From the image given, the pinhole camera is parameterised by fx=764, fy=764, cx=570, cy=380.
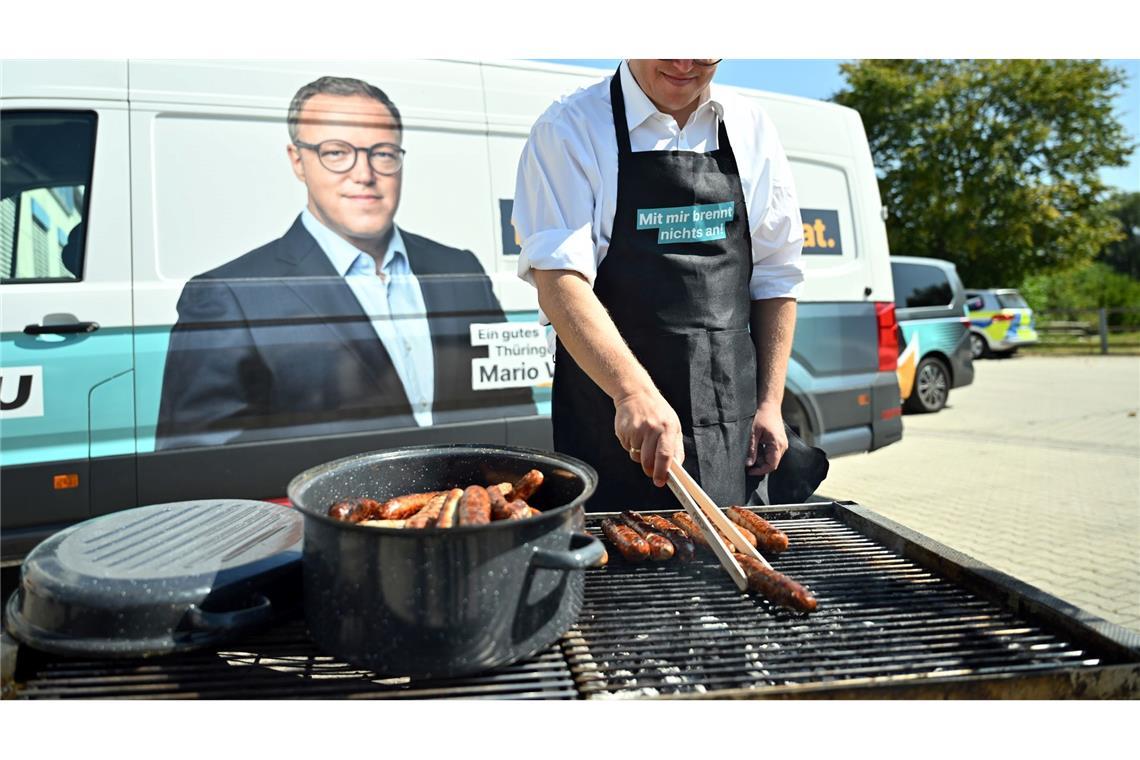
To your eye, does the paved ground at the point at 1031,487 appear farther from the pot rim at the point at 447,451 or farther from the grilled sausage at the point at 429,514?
the grilled sausage at the point at 429,514

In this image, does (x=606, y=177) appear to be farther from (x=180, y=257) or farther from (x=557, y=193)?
(x=180, y=257)

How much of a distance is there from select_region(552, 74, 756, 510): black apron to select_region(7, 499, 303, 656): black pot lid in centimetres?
104

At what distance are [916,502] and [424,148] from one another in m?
4.97

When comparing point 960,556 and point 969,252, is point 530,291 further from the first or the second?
point 969,252

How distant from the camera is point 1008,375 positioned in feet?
52.6

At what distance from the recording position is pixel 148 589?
1207 mm

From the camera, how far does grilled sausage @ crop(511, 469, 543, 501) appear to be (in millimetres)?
1509

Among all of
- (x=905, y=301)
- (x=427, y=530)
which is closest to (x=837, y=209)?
(x=427, y=530)

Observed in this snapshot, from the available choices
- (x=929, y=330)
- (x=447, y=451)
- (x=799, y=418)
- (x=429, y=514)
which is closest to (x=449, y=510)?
(x=429, y=514)

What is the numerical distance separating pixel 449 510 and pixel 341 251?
9.19 feet

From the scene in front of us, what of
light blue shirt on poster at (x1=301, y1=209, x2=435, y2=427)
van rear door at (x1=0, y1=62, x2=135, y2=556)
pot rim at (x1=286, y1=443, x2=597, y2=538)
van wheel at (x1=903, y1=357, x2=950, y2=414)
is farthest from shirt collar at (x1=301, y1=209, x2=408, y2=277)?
van wheel at (x1=903, y1=357, x2=950, y2=414)

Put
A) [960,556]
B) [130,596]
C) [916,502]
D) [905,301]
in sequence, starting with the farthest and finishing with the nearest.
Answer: [905,301] → [916,502] → [960,556] → [130,596]

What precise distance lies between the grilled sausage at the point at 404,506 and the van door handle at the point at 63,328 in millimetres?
2544

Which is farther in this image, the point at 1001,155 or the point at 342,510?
the point at 1001,155
